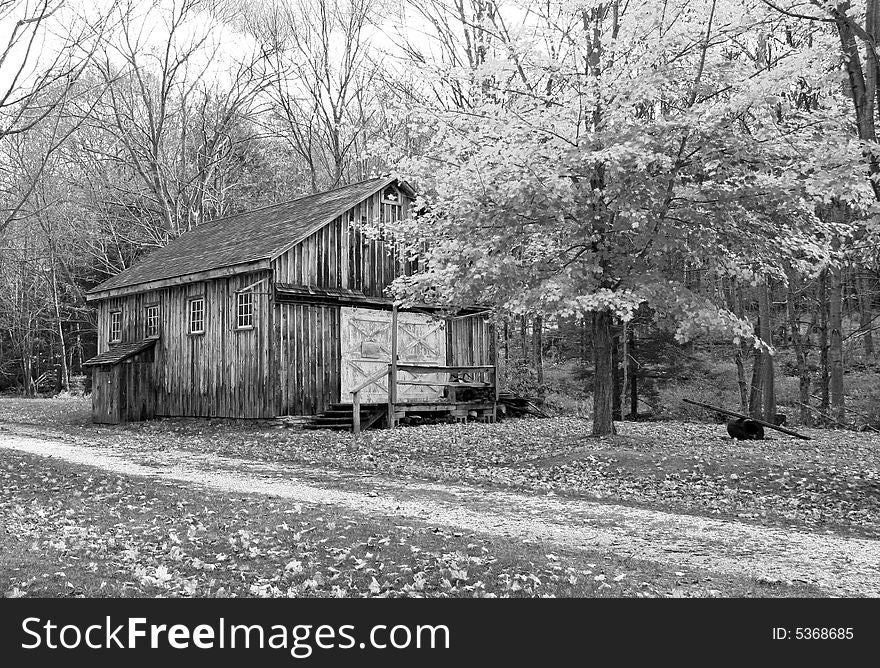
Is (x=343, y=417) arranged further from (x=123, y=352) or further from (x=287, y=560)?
(x=287, y=560)

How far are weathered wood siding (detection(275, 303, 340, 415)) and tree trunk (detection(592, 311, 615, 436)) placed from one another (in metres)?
8.22

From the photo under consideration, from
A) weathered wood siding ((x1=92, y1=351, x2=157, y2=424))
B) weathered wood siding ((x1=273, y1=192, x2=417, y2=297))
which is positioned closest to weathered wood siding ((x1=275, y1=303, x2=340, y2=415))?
weathered wood siding ((x1=273, y1=192, x2=417, y2=297))

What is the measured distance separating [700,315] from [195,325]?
15.0 m

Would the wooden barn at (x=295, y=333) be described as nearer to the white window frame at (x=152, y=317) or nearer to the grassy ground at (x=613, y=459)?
the white window frame at (x=152, y=317)

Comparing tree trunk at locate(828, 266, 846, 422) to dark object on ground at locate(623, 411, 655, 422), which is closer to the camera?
tree trunk at locate(828, 266, 846, 422)

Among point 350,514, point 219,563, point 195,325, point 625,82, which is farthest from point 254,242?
point 219,563

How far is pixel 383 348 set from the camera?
2373 centimetres

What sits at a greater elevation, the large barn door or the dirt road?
the large barn door

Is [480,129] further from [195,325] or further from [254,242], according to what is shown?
[195,325]

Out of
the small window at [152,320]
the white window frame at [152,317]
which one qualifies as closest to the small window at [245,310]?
the white window frame at [152,317]

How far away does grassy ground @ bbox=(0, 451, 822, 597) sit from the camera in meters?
6.13

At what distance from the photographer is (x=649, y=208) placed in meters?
13.6

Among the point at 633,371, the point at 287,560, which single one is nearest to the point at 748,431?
the point at 633,371

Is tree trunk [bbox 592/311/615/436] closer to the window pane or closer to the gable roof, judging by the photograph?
the gable roof
